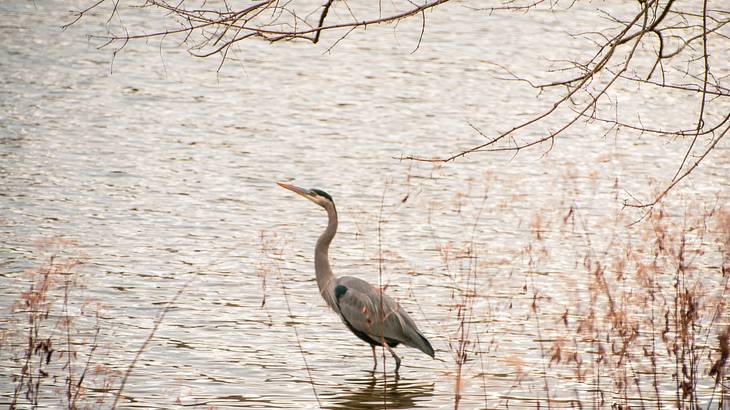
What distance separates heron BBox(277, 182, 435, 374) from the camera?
7648 millimetres

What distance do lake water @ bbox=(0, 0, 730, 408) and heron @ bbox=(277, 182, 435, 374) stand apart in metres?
0.20

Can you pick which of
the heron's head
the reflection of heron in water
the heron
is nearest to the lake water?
the reflection of heron in water

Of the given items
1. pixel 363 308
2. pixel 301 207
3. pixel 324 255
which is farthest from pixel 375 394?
pixel 301 207

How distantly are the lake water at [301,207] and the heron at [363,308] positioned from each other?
0.65 ft

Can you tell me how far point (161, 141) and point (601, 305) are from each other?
6948 millimetres

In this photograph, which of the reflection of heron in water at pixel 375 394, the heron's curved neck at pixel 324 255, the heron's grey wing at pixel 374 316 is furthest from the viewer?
the heron's curved neck at pixel 324 255

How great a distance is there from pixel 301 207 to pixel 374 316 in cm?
417

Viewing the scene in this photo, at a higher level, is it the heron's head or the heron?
the heron's head

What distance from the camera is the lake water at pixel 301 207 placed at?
7.54m

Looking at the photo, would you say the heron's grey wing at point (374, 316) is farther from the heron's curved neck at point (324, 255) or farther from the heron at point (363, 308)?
the heron's curved neck at point (324, 255)

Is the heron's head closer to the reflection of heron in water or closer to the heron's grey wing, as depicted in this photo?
the heron's grey wing

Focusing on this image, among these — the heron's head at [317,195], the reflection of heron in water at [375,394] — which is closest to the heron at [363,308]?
the heron's head at [317,195]

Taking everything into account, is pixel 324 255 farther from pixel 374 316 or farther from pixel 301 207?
pixel 301 207

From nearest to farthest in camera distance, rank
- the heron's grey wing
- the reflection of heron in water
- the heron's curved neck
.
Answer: the reflection of heron in water
the heron's grey wing
the heron's curved neck
